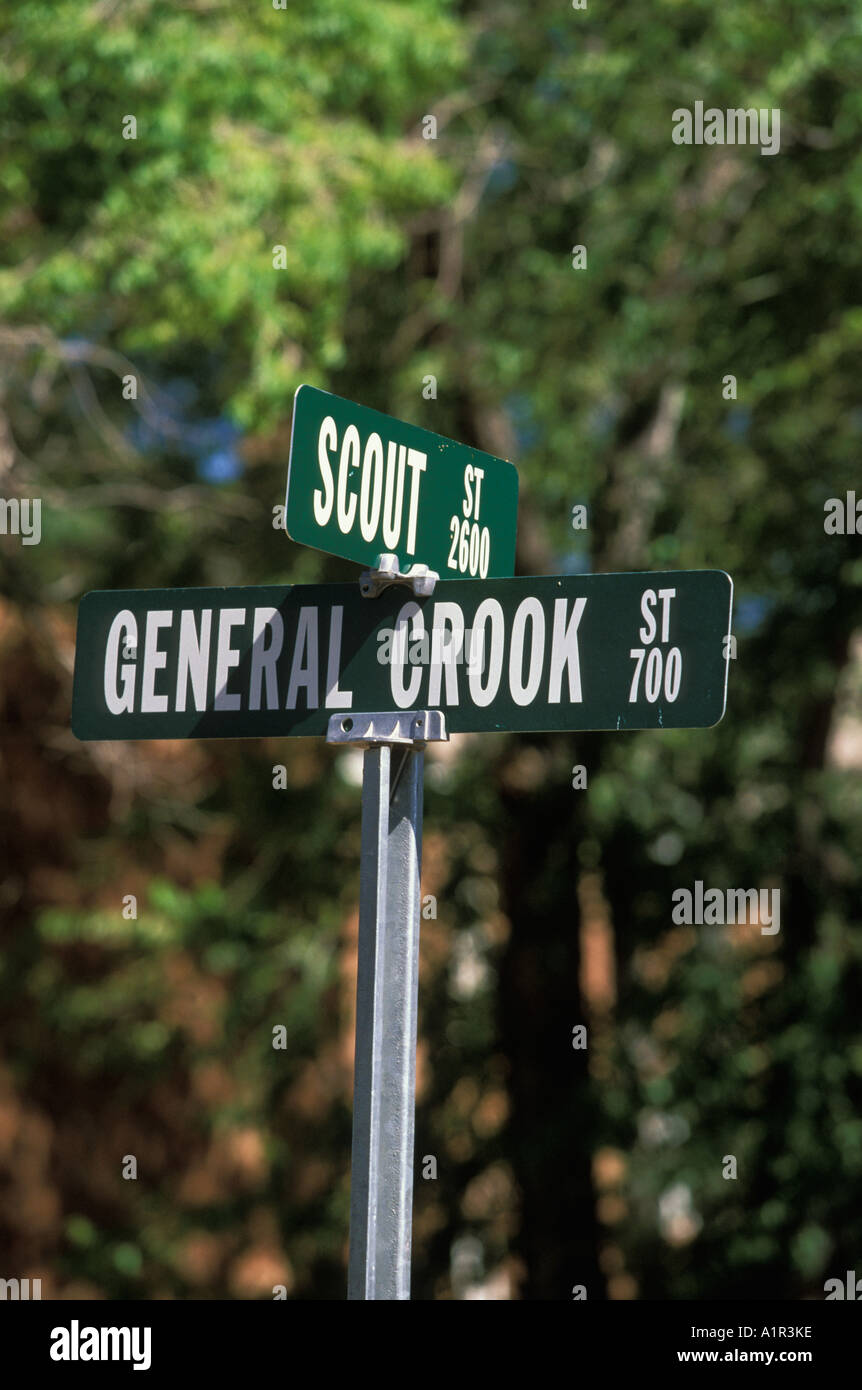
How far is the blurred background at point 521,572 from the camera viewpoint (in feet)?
26.7

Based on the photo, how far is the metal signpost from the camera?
9.39 feet

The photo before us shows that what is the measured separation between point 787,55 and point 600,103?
105cm

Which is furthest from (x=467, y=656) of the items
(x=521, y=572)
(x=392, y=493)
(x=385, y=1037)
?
(x=521, y=572)

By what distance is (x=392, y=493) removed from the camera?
319cm

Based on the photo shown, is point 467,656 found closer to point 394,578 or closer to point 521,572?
point 394,578

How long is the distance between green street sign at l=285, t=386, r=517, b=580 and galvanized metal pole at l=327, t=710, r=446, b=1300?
0.40 metres

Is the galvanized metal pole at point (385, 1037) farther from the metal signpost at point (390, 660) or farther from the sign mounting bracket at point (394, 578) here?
the sign mounting bracket at point (394, 578)

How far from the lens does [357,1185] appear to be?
281 cm

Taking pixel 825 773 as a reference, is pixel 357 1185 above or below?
below

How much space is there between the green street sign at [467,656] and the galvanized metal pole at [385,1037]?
0.20 metres

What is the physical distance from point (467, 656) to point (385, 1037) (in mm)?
692
